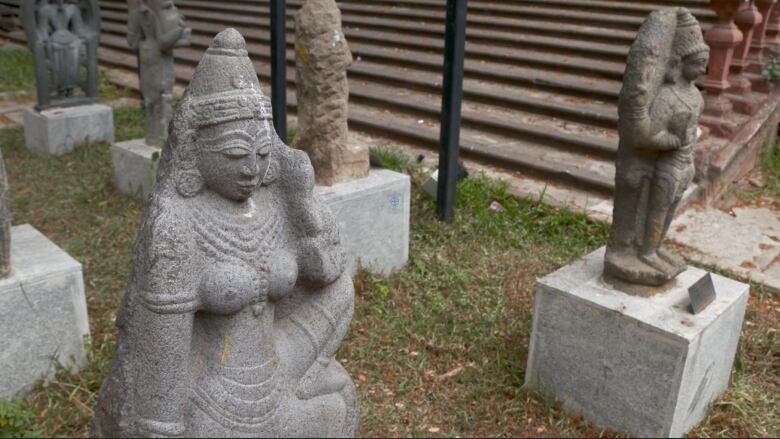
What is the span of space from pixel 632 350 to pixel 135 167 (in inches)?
169

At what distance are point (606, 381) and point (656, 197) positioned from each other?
90 centimetres

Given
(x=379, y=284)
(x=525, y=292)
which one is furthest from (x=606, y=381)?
(x=379, y=284)

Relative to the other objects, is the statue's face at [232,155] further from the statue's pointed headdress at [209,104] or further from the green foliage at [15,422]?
the green foliage at [15,422]

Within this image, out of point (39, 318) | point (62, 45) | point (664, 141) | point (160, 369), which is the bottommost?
point (39, 318)

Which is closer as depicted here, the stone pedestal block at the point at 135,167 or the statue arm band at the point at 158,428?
the statue arm band at the point at 158,428

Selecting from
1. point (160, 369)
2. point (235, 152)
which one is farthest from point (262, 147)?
point (160, 369)

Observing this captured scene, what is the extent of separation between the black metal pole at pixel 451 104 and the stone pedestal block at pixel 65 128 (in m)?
3.94

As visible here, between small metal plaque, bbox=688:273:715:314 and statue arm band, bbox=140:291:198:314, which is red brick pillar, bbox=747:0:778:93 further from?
statue arm band, bbox=140:291:198:314

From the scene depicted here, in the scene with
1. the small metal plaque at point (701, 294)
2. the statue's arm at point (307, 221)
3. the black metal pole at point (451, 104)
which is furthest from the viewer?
the black metal pole at point (451, 104)

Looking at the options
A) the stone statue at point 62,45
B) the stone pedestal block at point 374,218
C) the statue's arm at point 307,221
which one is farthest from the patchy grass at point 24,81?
the statue's arm at point 307,221

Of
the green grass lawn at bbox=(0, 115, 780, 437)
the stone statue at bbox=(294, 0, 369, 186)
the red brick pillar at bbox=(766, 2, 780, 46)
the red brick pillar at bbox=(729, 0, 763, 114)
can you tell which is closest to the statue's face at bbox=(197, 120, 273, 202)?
the green grass lawn at bbox=(0, 115, 780, 437)

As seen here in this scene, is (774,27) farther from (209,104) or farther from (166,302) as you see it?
(166,302)

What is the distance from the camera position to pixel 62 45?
7.46 m

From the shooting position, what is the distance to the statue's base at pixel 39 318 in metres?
3.53
